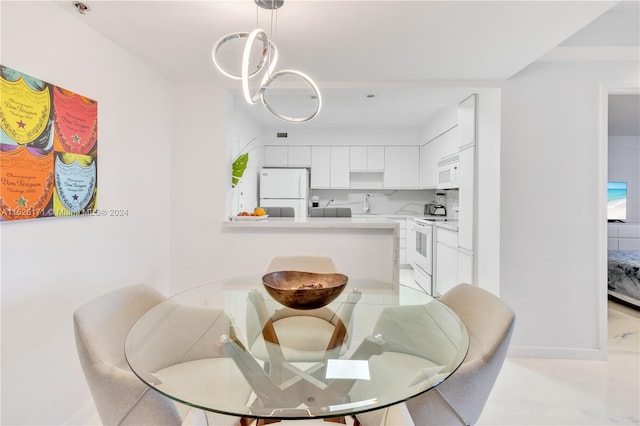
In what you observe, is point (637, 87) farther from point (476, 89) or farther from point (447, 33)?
point (447, 33)

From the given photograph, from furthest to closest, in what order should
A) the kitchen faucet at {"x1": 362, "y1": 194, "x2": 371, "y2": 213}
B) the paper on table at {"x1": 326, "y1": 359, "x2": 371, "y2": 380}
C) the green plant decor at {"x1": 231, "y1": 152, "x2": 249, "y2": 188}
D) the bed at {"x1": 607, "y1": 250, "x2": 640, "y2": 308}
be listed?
the kitchen faucet at {"x1": 362, "y1": 194, "x2": 371, "y2": 213}
the bed at {"x1": 607, "y1": 250, "x2": 640, "y2": 308}
the green plant decor at {"x1": 231, "y1": 152, "x2": 249, "y2": 188}
the paper on table at {"x1": 326, "y1": 359, "x2": 371, "y2": 380}

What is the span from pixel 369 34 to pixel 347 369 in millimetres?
1784

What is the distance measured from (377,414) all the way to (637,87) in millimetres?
3151

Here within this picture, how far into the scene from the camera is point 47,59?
1520 millimetres

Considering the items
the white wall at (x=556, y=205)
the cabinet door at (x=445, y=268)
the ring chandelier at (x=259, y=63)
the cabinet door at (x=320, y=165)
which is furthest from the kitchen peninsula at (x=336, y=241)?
the cabinet door at (x=320, y=165)

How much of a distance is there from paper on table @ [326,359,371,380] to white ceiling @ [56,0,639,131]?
164 cm

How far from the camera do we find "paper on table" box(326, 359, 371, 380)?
102cm

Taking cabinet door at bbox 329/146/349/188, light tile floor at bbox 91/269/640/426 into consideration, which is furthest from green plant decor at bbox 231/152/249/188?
cabinet door at bbox 329/146/349/188

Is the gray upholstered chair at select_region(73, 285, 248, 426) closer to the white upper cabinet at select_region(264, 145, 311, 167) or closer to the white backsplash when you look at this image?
the white upper cabinet at select_region(264, 145, 311, 167)

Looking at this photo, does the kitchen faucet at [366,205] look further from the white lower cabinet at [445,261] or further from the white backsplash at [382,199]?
the white lower cabinet at [445,261]

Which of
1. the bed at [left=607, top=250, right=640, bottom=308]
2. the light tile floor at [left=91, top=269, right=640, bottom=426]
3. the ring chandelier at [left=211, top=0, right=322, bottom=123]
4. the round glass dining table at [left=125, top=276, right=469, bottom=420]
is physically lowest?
the light tile floor at [left=91, top=269, right=640, bottom=426]

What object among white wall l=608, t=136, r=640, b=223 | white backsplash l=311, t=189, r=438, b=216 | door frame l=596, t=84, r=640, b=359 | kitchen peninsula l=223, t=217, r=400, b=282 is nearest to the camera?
door frame l=596, t=84, r=640, b=359

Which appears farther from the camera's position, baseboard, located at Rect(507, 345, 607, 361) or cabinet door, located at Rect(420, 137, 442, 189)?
cabinet door, located at Rect(420, 137, 442, 189)

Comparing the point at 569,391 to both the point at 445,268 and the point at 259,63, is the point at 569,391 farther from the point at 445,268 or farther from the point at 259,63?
the point at 259,63
